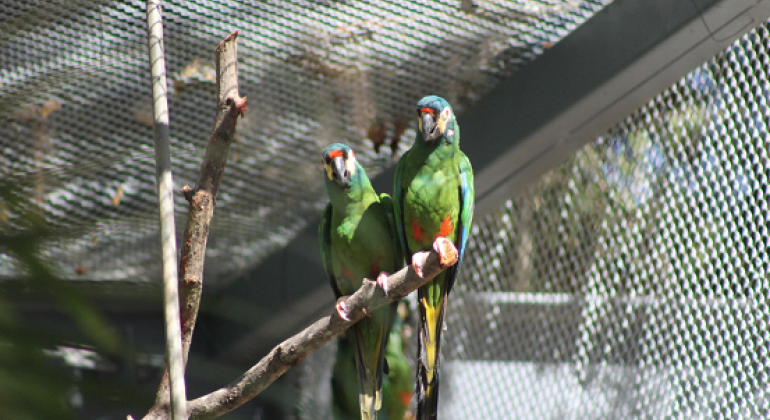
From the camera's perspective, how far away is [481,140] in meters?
1.01

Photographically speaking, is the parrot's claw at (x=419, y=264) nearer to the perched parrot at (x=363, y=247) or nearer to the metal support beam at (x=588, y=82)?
the perched parrot at (x=363, y=247)

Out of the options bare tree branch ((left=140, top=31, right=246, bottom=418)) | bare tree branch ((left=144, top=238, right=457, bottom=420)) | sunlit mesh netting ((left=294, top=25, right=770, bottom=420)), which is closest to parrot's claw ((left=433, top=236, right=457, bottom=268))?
bare tree branch ((left=144, top=238, right=457, bottom=420))

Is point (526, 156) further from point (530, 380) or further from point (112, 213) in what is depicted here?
point (112, 213)

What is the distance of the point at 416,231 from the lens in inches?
30.5

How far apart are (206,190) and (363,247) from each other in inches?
11.0

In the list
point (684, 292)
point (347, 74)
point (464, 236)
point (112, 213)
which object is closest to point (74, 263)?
point (112, 213)

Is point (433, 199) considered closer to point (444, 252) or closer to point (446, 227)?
point (446, 227)

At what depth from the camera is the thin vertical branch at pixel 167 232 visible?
450 millimetres

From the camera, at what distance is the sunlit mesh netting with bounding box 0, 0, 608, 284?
0.92m

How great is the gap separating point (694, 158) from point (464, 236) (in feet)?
1.59

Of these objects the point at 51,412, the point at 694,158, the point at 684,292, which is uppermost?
the point at 694,158

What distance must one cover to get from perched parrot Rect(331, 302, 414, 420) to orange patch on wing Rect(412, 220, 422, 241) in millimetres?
350

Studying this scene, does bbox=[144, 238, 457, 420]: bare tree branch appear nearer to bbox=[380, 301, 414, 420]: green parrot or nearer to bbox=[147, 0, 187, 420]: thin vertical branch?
bbox=[147, 0, 187, 420]: thin vertical branch

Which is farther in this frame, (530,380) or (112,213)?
(530,380)
